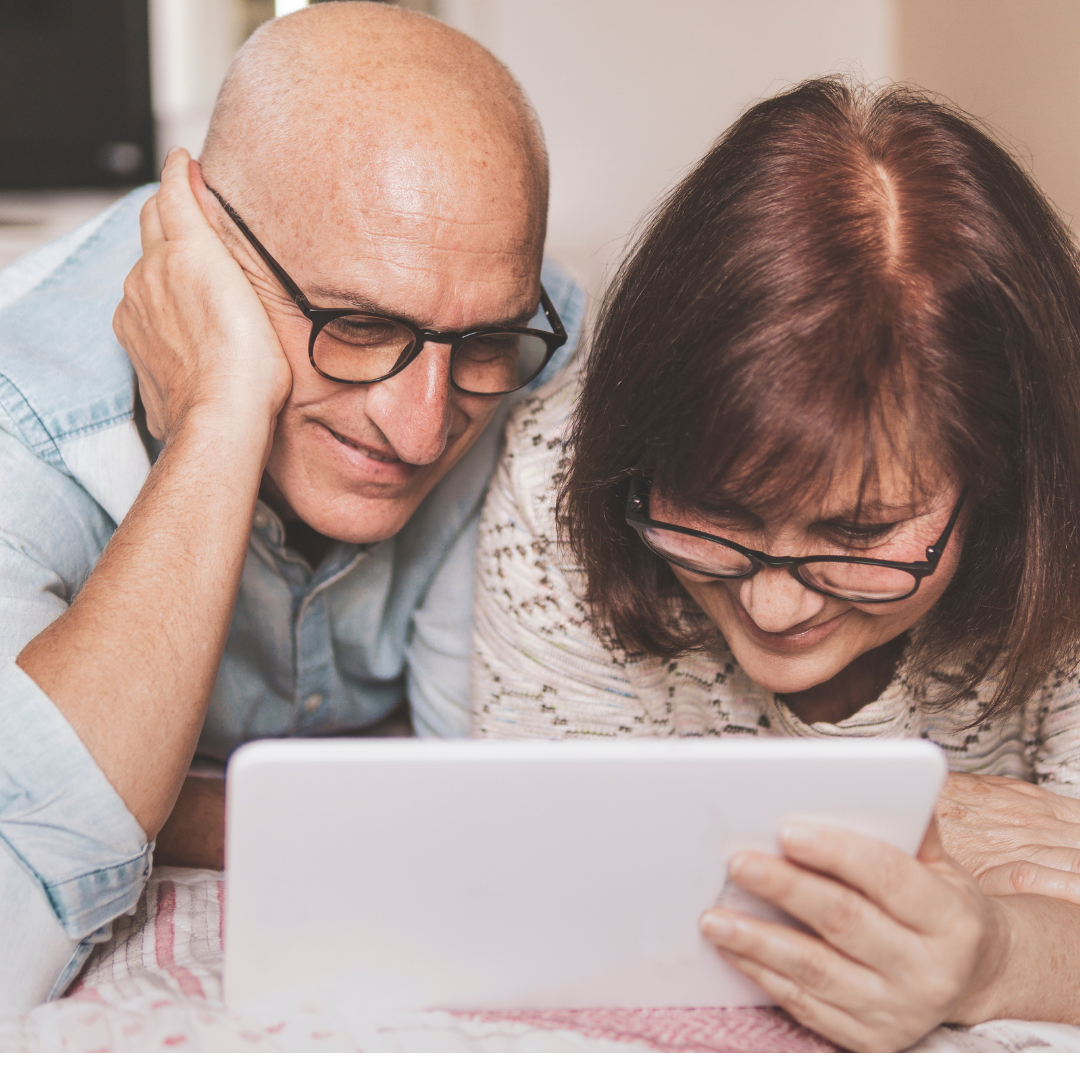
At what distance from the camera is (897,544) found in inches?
35.2

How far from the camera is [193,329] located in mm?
1114

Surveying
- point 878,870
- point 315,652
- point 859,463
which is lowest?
point 315,652

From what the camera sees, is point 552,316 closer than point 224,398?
No

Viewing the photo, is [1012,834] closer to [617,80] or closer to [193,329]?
[193,329]

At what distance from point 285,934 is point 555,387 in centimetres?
77

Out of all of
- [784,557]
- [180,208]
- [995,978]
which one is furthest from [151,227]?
[995,978]

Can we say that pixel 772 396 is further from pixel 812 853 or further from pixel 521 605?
pixel 521 605

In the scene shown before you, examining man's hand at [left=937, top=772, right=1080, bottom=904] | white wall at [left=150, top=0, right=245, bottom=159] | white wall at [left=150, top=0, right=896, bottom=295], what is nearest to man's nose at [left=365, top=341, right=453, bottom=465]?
man's hand at [left=937, top=772, right=1080, bottom=904]

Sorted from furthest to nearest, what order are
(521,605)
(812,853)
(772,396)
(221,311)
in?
(521,605) < (221,311) < (772,396) < (812,853)

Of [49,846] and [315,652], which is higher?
[49,846]

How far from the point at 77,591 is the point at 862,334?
852 mm

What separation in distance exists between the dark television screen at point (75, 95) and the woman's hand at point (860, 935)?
2592mm

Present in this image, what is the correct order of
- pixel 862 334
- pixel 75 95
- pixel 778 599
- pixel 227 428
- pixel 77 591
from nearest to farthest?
pixel 862 334
pixel 778 599
pixel 227 428
pixel 77 591
pixel 75 95
